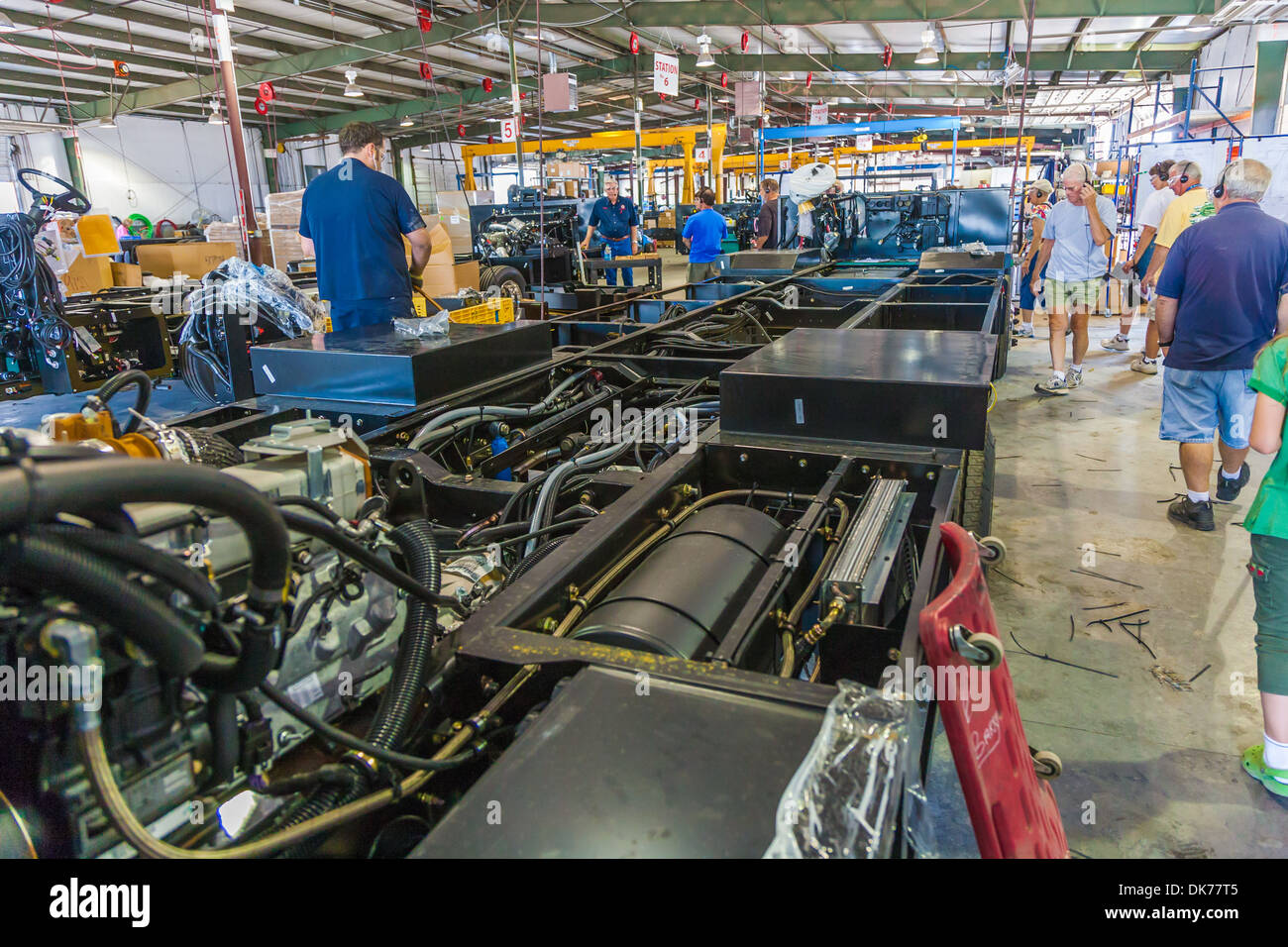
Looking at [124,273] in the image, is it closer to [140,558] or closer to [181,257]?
[181,257]

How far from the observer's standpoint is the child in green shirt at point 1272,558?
214 cm

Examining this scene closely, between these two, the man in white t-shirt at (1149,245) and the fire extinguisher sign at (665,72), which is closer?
the man in white t-shirt at (1149,245)

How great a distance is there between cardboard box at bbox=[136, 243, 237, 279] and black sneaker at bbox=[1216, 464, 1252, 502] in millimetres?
9825

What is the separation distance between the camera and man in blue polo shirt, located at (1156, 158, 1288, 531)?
3.84 m

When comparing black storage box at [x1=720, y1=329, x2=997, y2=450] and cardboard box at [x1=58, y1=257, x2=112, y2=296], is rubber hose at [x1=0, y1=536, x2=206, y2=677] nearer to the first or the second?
black storage box at [x1=720, y1=329, x2=997, y2=450]

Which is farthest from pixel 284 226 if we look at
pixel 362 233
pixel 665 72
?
pixel 665 72

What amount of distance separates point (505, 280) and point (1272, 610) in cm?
865

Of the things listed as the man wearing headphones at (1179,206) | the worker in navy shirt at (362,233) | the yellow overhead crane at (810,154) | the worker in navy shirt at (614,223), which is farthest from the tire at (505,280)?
the yellow overhead crane at (810,154)

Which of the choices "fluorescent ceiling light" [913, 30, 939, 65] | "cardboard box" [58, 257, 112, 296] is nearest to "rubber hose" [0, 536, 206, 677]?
"cardboard box" [58, 257, 112, 296]

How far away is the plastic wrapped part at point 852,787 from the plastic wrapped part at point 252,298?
521 cm

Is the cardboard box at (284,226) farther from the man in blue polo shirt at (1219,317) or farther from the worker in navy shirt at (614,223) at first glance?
the man in blue polo shirt at (1219,317)
